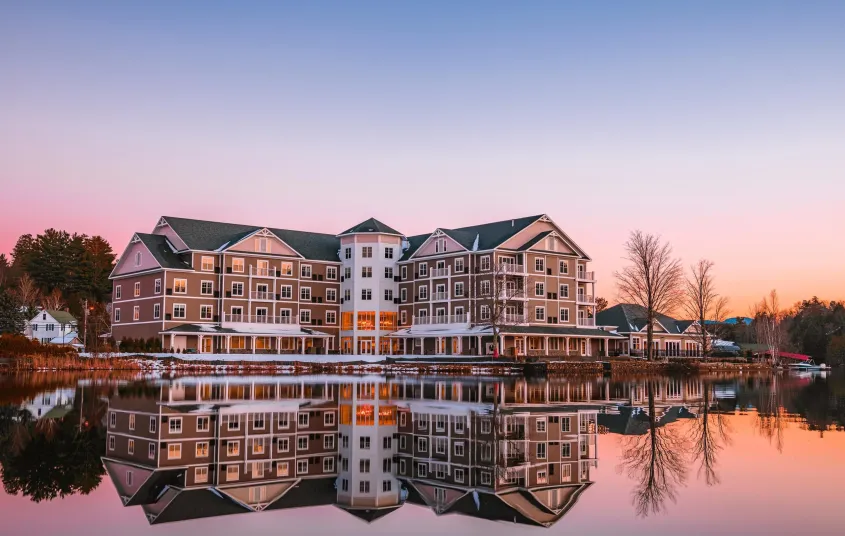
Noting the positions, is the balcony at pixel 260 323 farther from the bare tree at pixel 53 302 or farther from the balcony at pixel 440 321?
the bare tree at pixel 53 302

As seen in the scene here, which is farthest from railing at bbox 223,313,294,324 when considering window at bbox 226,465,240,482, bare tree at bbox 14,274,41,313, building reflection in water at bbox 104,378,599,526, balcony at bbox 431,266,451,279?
window at bbox 226,465,240,482

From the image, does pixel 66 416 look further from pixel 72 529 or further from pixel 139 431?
pixel 72 529

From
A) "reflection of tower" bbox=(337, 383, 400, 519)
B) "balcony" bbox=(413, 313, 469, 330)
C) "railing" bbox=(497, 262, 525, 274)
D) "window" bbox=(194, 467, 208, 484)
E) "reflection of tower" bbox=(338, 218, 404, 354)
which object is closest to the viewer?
"reflection of tower" bbox=(337, 383, 400, 519)

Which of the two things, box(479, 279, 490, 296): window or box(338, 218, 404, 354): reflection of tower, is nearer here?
box(479, 279, 490, 296): window

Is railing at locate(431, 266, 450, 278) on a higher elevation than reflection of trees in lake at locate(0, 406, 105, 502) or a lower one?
higher

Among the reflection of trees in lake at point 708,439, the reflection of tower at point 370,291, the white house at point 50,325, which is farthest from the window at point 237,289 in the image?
the reflection of trees in lake at point 708,439

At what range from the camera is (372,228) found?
85.9 m

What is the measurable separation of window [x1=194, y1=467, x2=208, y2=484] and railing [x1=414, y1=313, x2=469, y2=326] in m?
63.2

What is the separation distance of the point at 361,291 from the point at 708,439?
67.3 m

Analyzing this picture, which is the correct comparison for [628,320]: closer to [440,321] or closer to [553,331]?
[553,331]

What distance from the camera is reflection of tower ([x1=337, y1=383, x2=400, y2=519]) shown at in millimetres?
11680

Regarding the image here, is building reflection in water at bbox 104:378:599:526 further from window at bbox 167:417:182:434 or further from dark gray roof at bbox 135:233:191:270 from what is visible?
dark gray roof at bbox 135:233:191:270

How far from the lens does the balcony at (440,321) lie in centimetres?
7750

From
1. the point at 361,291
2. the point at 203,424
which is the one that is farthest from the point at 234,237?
the point at 203,424
